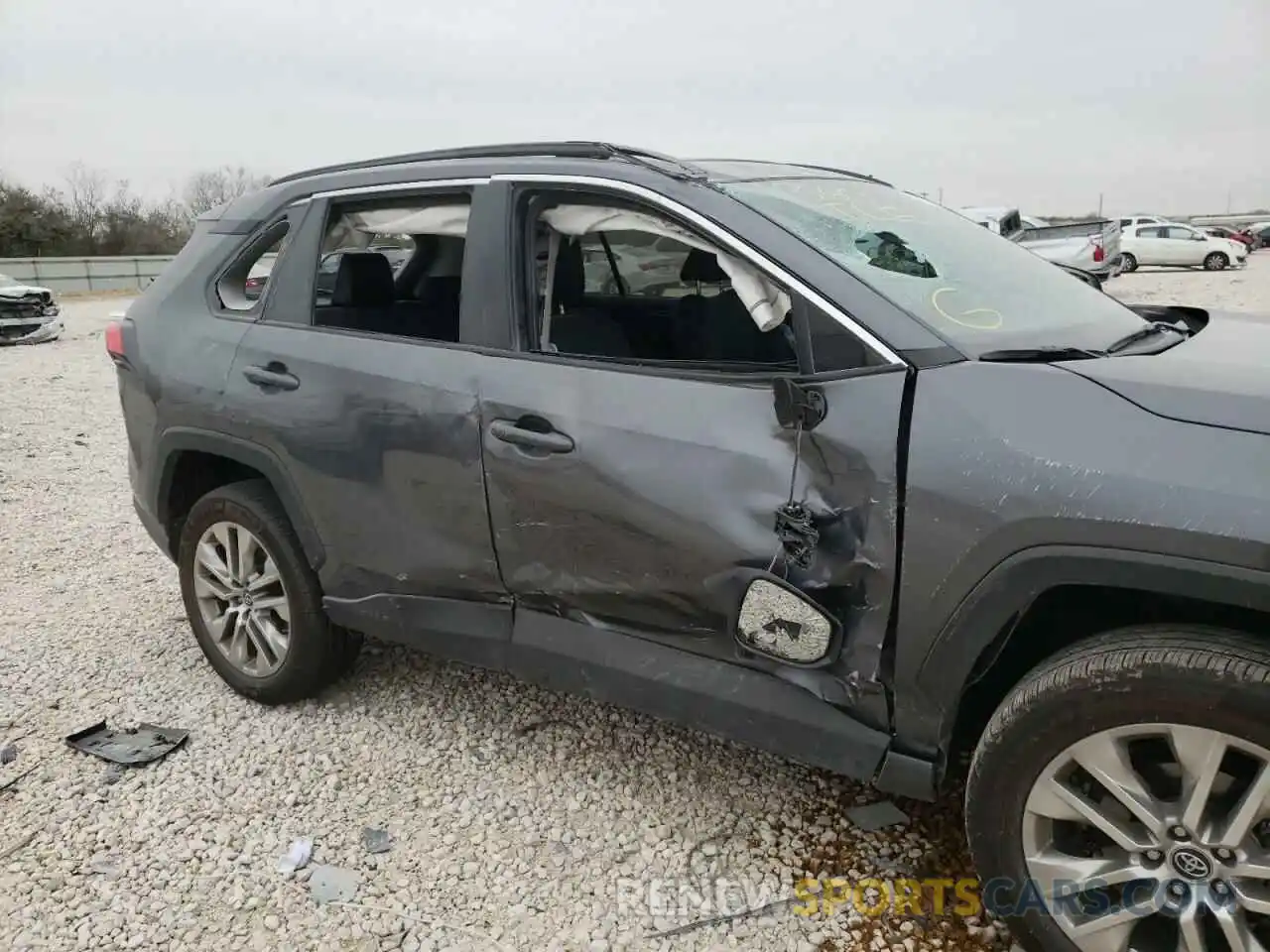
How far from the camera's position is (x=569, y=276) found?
335 centimetres

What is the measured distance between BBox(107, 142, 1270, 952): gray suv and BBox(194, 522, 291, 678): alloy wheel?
0.01m

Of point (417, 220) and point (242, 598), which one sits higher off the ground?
point (417, 220)

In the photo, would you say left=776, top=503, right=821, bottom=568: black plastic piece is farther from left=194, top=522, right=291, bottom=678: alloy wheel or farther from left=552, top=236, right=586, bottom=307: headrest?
left=194, top=522, right=291, bottom=678: alloy wheel

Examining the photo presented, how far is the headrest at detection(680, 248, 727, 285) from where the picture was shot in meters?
3.64

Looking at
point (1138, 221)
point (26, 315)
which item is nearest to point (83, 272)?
point (26, 315)

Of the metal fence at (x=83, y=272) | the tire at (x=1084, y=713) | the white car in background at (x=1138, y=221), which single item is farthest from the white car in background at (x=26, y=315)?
the white car in background at (x=1138, y=221)

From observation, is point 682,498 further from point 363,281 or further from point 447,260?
point 363,281

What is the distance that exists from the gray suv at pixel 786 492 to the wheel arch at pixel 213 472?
2 centimetres

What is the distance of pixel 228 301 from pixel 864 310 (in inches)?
94.4

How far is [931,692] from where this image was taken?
2.13 meters

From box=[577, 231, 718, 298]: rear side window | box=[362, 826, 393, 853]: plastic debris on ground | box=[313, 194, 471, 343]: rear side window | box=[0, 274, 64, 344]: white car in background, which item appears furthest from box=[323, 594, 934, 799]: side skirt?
box=[0, 274, 64, 344]: white car in background

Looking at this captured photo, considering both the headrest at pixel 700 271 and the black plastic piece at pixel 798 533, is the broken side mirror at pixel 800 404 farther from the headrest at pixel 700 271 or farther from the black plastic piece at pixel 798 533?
the headrest at pixel 700 271

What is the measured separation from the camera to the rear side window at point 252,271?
341 centimetres

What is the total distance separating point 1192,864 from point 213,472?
336cm
